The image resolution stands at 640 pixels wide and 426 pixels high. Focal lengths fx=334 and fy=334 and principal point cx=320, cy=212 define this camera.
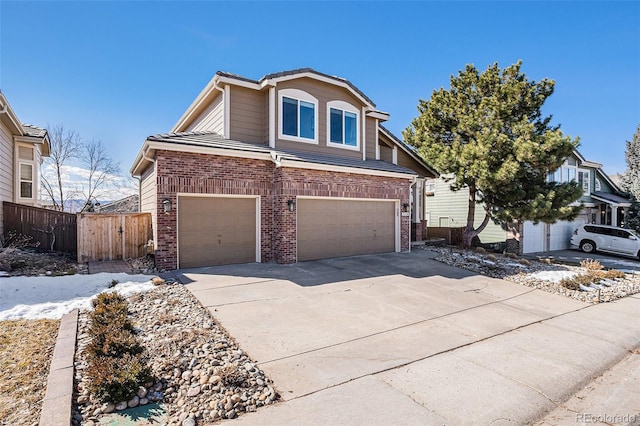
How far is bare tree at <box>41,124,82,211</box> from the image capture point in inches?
934

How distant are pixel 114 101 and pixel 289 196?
644 inches

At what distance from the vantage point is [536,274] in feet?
37.1

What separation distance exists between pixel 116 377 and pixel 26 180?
14.1 metres

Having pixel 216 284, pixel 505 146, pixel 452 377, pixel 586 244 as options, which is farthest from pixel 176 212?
pixel 586 244

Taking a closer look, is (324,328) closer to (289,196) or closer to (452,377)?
(452,377)

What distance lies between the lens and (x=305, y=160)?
11148 mm

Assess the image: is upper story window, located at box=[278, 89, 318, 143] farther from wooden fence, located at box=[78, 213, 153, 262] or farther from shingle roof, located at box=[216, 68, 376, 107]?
wooden fence, located at box=[78, 213, 153, 262]

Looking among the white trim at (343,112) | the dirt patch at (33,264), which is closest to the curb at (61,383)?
the dirt patch at (33,264)

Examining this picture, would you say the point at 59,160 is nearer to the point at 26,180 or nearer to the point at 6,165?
the point at 26,180

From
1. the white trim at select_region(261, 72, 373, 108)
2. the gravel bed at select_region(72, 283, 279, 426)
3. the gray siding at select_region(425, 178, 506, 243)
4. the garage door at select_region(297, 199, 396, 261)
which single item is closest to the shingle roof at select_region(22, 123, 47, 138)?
the white trim at select_region(261, 72, 373, 108)

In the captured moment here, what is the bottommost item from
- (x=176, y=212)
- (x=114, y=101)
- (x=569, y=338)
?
(x=569, y=338)

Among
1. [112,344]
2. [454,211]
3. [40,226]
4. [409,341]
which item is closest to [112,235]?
[40,226]

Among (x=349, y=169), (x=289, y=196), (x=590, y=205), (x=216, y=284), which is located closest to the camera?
(x=216, y=284)

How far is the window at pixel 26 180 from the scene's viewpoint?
43.4ft
